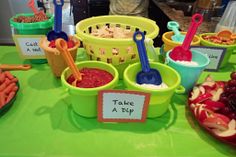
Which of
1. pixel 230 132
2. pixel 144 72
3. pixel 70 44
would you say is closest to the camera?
pixel 230 132

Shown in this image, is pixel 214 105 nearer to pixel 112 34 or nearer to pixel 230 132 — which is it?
pixel 230 132

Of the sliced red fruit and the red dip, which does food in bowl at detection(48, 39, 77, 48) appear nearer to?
the red dip

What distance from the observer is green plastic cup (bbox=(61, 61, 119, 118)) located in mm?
482

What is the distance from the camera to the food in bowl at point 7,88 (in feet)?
1.80

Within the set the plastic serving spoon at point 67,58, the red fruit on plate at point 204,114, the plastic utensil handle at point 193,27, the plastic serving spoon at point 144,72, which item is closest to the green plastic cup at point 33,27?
the plastic serving spoon at point 67,58

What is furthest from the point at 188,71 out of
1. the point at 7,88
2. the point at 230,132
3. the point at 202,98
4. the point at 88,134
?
the point at 7,88

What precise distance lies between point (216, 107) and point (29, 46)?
0.61 metres

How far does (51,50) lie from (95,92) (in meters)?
0.22

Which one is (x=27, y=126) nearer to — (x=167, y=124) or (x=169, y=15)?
(x=167, y=124)

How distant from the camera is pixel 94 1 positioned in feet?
7.11

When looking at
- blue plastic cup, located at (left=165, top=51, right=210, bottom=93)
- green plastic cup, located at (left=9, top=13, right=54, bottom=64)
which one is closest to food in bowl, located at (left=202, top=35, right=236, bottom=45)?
blue plastic cup, located at (left=165, top=51, right=210, bottom=93)

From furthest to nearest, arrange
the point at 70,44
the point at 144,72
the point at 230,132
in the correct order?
the point at 70,44, the point at 144,72, the point at 230,132

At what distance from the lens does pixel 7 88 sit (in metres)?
0.58

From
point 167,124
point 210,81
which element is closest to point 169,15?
point 210,81
